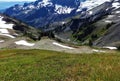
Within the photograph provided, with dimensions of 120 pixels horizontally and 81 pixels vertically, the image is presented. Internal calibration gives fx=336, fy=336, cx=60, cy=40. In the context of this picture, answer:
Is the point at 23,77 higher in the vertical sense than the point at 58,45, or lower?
higher

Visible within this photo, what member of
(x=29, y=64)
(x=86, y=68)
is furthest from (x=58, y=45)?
(x=86, y=68)

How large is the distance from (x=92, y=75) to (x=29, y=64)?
1355 centimetres

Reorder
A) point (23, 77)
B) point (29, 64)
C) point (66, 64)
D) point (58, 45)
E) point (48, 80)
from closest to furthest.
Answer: point (48, 80) → point (23, 77) → point (66, 64) → point (29, 64) → point (58, 45)

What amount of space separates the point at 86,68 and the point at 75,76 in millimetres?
3657

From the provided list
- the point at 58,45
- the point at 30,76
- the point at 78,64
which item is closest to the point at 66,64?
the point at 78,64

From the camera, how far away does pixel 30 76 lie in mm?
35812

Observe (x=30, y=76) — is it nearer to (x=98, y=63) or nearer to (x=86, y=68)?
(x=86, y=68)

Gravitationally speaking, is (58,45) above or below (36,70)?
below

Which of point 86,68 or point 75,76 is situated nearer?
point 75,76

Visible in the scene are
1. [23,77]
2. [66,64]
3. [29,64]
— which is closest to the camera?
[23,77]

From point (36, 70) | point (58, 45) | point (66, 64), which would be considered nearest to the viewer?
point (36, 70)

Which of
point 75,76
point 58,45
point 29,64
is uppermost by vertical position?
point 75,76

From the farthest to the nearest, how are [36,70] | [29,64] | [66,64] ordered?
1. [29,64]
2. [66,64]
3. [36,70]

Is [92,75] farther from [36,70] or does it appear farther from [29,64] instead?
[29,64]
